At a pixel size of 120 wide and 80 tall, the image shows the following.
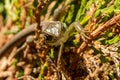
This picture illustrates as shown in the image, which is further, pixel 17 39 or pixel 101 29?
pixel 17 39

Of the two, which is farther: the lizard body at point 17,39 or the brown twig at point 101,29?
the lizard body at point 17,39

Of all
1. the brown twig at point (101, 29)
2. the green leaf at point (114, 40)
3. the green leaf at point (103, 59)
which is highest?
the brown twig at point (101, 29)

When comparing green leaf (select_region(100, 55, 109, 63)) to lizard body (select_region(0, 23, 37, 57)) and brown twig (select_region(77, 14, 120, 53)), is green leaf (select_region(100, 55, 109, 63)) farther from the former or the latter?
lizard body (select_region(0, 23, 37, 57))

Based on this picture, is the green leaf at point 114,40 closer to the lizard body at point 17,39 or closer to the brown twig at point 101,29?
the brown twig at point 101,29

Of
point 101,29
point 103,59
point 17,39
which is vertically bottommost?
point 103,59

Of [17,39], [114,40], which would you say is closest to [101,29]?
[114,40]

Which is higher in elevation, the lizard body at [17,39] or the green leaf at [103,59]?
the lizard body at [17,39]

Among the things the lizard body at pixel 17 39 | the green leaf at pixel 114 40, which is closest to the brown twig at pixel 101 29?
the green leaf at pixel 114 40

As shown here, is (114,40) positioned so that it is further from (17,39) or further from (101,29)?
(17,39)
